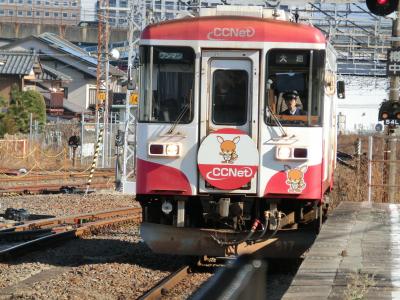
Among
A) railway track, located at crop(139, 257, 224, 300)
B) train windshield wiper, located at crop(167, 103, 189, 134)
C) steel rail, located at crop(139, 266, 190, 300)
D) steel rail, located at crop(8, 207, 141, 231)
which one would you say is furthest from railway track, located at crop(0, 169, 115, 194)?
train windshield wiper, located at crop(167, 103, 189, 134)

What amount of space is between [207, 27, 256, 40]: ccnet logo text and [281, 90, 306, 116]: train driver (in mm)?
845

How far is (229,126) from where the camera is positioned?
995 cm

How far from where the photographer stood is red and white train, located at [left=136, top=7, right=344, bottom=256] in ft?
32.2

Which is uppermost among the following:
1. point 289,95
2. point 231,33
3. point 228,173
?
point 231,33

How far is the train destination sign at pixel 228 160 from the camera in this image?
32.0ft

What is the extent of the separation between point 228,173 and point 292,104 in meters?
1.15

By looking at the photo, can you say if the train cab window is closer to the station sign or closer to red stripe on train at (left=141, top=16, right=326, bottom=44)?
red stripe on train at (left=141, top=16, right=326, bottom=44)

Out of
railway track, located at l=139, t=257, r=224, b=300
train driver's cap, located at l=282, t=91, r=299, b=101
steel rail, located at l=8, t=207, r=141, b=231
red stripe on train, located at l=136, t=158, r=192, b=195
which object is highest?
train driver's cap, located at l=282, t=91, r=299, b=101

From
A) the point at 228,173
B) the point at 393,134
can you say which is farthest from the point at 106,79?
the point at 228,173

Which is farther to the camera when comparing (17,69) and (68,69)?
(68,69)

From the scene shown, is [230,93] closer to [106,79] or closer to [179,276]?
[179,276]

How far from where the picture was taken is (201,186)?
32.5ft

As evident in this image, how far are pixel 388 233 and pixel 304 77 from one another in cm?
249

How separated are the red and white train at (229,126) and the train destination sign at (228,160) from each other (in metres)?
0.01
